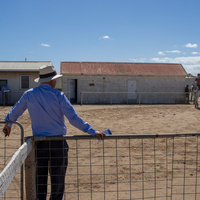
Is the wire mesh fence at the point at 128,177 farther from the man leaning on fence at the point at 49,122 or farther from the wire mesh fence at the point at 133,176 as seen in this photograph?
the man leaning on fence at the point at 49,122

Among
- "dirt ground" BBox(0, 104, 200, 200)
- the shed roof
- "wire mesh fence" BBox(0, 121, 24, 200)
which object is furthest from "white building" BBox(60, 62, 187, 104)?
"wire mesh fence" BBox(0, 121, 24, 200)

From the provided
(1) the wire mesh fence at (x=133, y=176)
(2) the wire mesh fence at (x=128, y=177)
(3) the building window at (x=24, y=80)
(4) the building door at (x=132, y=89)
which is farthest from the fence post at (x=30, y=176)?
(4) the building door at (x=132, y=89)

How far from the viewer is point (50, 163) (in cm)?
333

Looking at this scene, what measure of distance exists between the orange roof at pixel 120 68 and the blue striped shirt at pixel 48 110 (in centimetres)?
1944

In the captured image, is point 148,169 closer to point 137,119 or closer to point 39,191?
point 39,191

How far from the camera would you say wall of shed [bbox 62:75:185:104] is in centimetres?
2297

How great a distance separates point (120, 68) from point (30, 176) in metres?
21.8

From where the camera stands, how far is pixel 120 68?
24.4 metres

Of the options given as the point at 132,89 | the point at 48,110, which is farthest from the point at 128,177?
the point at 132,89

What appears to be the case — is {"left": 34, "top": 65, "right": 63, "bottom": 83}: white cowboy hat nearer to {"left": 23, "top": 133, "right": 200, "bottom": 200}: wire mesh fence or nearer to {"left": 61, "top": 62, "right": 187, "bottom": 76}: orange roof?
{"left": 23, "top": 133, "right": 200, "bottom": 200}: wire mesh fence

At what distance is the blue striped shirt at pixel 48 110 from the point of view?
3.17 meters

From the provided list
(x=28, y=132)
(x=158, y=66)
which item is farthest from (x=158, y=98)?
(x=28, y=132)

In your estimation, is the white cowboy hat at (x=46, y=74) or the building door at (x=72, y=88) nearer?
the white cowboy hat at (x=46, y=74)

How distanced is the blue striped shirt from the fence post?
320mm
